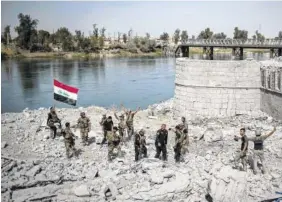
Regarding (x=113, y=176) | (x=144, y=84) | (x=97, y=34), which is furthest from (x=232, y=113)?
(x=97, y=34)

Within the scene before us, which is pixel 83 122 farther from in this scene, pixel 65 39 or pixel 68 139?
pixel 65 39

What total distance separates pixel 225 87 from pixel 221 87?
18 centimetres

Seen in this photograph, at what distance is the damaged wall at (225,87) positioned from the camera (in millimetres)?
17953

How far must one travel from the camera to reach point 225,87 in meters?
18.2

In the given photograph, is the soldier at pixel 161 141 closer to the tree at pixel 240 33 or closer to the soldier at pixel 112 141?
the soldier at pixel 112 141

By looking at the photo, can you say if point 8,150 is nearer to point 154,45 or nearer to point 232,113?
point 232,113

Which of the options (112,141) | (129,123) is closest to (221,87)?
(129,123)

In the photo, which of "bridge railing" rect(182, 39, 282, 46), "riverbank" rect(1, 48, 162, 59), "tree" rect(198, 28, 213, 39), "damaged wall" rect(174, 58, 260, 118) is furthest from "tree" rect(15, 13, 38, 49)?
"damaged wall" rect(174, 58, 260, 118)

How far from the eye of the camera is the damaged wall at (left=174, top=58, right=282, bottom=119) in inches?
707

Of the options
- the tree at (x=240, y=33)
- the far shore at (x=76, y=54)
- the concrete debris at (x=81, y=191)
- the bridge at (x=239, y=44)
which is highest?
the tree at (x=240, y=33)

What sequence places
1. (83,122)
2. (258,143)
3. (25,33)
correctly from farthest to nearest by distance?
(25,33)
(83,122)
(258,143)

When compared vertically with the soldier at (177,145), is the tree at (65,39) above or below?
above

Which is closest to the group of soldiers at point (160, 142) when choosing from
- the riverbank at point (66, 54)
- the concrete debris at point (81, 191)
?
the concrete debris at point (81, 191)

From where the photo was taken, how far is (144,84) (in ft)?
139
